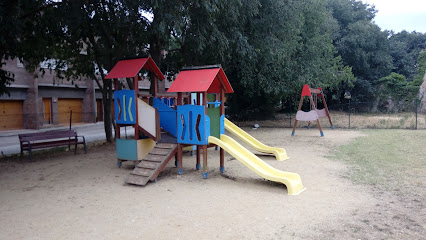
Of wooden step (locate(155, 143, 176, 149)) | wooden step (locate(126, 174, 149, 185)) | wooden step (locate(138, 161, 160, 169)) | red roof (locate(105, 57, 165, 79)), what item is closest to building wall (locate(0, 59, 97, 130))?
red roof (locate(105, 57, 165, 79))

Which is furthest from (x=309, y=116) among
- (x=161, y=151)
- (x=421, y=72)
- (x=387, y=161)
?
(x=421, y=72)

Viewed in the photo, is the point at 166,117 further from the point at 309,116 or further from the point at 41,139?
the point at 309,116

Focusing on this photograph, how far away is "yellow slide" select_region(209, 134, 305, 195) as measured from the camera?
5988 millimetres

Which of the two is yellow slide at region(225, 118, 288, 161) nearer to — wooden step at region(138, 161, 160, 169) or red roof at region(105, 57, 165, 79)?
red roof at region(105, 57, 165, 79)

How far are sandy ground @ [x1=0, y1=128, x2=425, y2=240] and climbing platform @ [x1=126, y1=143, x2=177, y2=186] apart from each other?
0.61 feet

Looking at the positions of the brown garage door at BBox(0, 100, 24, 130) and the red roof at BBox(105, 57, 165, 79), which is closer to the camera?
the red roof at BBox(105, 57, 165, 79)

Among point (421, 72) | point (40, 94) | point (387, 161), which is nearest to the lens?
point (387, 161)

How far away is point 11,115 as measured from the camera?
23188 mm

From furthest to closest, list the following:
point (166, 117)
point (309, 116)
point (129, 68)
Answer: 1. point (309, 116)
2. point (166, 117)
3. point (129, 68)

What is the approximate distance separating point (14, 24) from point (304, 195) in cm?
Result: 696

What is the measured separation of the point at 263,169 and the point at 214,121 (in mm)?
1653

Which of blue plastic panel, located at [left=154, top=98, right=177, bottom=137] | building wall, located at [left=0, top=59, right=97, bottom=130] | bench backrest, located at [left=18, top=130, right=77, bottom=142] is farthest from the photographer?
building wall, located at [left=0, top=59, right=97, bottom=130]

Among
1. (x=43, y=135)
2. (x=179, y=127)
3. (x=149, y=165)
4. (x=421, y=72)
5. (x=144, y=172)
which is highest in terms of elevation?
(x=421, y=72)

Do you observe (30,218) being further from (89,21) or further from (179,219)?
(89,21)
